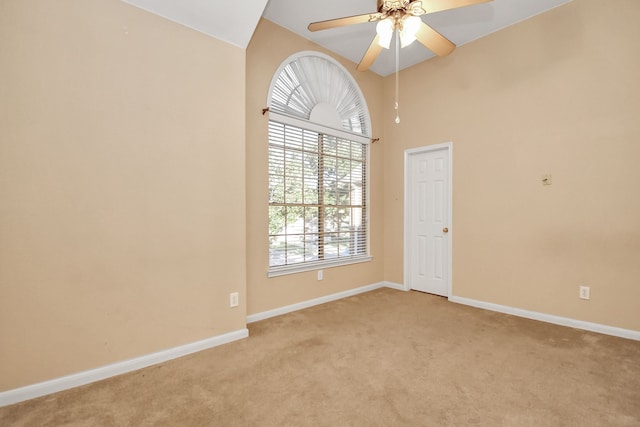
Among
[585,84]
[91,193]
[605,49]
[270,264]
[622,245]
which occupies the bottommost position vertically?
[270,264]

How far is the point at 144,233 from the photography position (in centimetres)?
210

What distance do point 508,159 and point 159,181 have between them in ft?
11.4

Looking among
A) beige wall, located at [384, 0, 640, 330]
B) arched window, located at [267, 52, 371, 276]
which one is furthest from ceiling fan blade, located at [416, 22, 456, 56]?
arched window, located at [267, 52, 371, 276]

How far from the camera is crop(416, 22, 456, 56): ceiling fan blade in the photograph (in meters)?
2.06

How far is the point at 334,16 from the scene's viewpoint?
9.84 ft

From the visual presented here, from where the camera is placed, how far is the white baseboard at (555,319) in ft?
8.27

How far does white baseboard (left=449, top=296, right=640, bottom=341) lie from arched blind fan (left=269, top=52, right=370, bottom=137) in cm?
258

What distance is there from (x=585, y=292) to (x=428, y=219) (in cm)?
173

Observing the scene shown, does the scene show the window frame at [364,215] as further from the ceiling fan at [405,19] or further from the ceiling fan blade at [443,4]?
the ceiling fan blade at [443,4]

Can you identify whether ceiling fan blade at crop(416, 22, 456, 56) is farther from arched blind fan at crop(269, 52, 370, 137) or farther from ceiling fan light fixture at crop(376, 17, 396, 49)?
arched blind fan at crop(269, 52, 370, 137)

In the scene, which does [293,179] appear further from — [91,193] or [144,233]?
[91,193]

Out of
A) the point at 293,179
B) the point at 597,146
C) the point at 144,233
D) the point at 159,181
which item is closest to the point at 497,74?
the point at 597,146

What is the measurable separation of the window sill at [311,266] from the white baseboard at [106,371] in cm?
77

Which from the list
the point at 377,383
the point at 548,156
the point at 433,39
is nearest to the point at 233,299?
the point at 377,383
